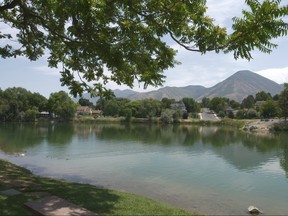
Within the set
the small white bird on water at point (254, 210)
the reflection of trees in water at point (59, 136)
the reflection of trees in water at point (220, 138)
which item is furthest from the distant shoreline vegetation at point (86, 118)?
the small white bird on water at point (254, 210)

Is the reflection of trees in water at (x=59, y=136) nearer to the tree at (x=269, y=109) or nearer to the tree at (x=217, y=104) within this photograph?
the tree at (x=269, y=109)

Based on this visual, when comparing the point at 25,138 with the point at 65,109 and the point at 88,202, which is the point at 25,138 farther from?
the point at 65,109

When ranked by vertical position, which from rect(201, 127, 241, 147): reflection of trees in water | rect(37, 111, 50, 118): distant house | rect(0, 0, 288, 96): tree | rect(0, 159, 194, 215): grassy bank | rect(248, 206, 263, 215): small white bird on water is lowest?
rect(248, 206, 263, 215): small white bird on water

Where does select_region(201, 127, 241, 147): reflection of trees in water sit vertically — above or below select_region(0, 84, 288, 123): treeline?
below

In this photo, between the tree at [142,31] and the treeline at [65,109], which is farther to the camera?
the treeline at [65,109]

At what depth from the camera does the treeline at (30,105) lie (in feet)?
355

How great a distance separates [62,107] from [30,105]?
13.5 metres

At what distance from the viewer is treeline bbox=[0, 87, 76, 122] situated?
10819cm

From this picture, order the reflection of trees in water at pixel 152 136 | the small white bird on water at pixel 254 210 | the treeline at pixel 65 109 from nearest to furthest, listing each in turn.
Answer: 1. the small white bird on water at pixel 254 210
2. the reflection of trees in water at pixel 152 136
3. the treeline at pixel 65 109

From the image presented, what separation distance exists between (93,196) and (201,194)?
943 cm

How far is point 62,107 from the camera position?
380 ft

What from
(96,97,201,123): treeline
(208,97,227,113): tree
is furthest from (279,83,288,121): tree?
(208,97,227,113): tree

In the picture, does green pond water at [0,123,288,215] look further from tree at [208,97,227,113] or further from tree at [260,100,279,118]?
tree at [208,97,227,113]

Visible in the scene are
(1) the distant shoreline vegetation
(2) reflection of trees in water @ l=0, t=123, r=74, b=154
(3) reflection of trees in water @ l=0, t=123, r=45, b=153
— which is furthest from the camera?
(1) the distant shoreline vegetation
